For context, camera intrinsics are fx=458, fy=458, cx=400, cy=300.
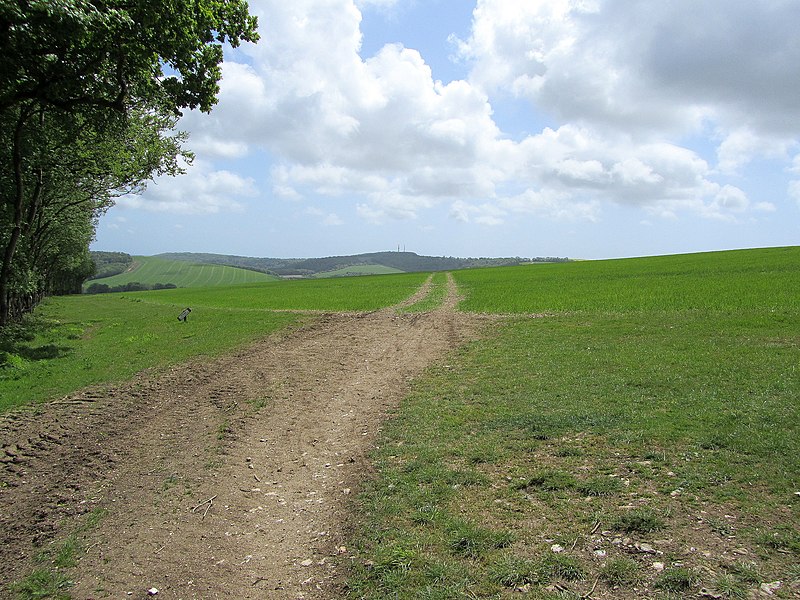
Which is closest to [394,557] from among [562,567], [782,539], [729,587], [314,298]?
[562,567]

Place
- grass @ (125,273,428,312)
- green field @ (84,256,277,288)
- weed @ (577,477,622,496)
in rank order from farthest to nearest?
green field @ (84,256,277,288) → grass @ (125,273,428,312) → weed @ (577,477,622,496)

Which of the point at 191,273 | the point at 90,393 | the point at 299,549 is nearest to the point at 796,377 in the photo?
the point at 299,549

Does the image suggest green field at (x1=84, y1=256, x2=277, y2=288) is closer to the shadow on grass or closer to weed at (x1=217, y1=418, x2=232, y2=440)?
the shadow on grass

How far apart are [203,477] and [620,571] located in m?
6.23

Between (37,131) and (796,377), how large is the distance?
24.4 metres

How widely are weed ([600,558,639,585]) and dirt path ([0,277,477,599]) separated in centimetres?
274

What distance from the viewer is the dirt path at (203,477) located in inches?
208

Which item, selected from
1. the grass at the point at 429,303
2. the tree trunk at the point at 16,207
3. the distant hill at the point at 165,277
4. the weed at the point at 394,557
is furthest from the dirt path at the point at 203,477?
the distant hill at the point at 165,277

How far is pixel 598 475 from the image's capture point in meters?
6.45

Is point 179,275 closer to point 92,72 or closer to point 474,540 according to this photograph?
point 92,72

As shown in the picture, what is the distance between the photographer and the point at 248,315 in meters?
32.0

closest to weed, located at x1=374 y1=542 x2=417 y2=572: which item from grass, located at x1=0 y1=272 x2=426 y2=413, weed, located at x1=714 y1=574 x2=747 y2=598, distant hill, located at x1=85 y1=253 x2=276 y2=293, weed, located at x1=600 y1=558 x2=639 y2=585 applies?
weed, located at x1=600 y1=558 x2=639 y2=585

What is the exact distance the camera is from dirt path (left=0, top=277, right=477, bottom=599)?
5.29m

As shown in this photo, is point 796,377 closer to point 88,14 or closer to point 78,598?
point 78,598
